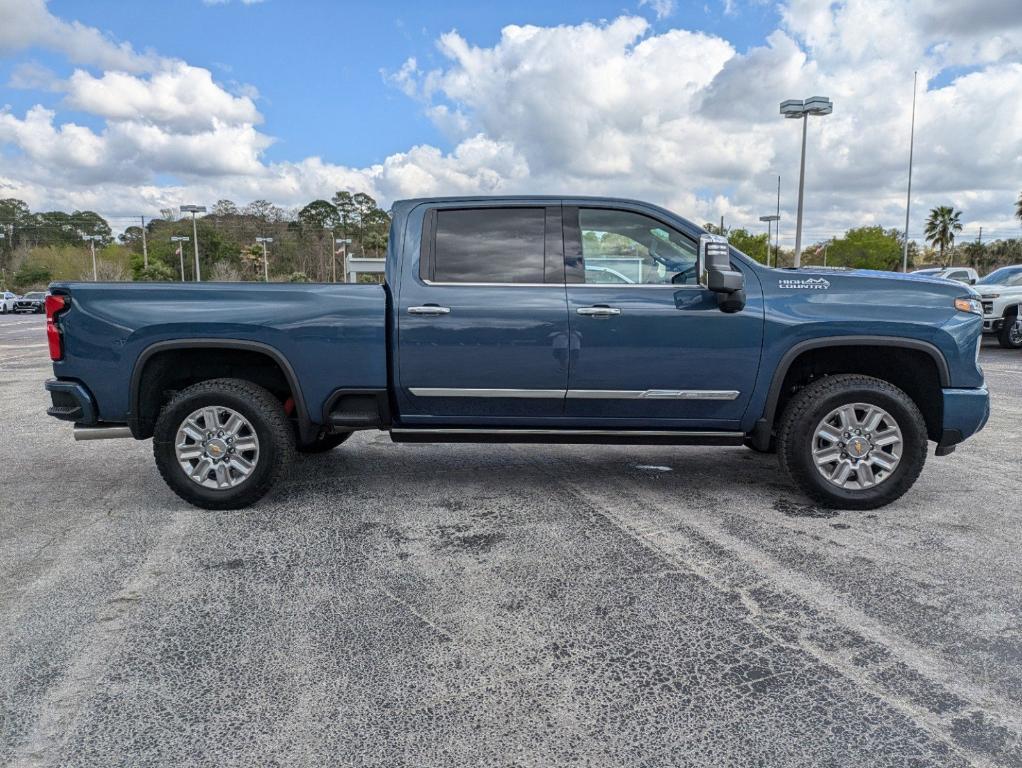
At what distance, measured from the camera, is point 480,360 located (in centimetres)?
448

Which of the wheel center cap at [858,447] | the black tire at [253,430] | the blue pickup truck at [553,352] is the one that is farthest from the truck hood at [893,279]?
the black tire at [253,430]

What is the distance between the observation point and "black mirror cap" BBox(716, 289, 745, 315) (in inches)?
172

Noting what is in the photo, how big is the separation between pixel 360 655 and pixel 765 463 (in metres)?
4.09

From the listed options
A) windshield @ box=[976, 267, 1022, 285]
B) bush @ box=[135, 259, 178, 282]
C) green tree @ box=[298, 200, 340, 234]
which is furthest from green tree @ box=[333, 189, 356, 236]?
windshield @ box=[976, 267, 1022, 285]

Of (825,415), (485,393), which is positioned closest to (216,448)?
(485,393)

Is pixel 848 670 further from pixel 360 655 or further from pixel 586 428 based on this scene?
pixel 586 428

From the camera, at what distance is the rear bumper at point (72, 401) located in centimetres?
447

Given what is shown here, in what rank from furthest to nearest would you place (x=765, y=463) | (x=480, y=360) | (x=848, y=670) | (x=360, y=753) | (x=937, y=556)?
1. (x=765, y=463)
2. (x=480, y=360)
3. (x=937, y=556)
4. (x=848, y=670)
5. (x=360, y=753)

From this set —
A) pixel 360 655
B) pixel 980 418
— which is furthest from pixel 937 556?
pixel 360 655

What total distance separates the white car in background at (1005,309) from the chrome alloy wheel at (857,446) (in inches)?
503

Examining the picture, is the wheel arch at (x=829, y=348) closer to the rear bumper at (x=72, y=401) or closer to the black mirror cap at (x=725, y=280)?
the black mirror cap at (x=725, y=280)

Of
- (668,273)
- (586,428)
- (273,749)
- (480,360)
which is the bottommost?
(273,749)

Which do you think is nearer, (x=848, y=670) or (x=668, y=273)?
(x=848, y=670)

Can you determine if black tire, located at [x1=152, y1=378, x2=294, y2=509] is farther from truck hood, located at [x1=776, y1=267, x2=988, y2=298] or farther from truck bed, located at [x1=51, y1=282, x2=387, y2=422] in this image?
truck hood, located at [x1=776, y1=267, x2=988, y2=298]
